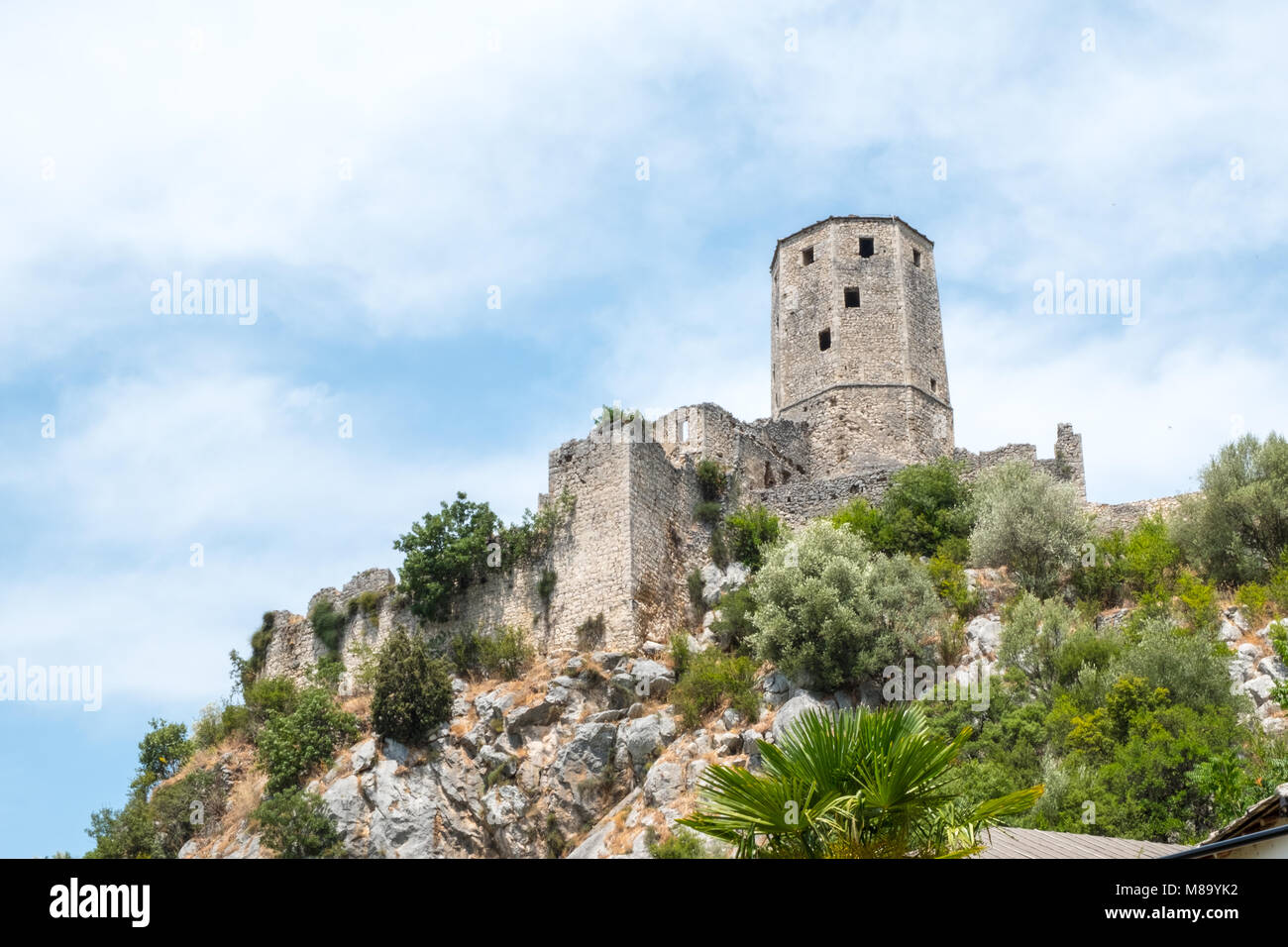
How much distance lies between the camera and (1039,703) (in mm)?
21453

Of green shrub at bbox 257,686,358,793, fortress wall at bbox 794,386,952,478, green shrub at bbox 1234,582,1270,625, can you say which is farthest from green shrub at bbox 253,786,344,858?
fortress wall at bbox 794,386,952,478

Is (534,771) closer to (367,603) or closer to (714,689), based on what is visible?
(714,689)

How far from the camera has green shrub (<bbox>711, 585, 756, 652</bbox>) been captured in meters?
25.9

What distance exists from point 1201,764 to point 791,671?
23.9 ft

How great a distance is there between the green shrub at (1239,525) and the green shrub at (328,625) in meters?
18.0

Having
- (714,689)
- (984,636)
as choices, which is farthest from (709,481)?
(984,636)

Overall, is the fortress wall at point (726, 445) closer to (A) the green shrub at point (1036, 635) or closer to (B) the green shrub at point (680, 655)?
(B) the green shrub at point (680, 655)

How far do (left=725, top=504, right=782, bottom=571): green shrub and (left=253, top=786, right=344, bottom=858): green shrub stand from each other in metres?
9.78

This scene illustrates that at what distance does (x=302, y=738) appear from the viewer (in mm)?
26297

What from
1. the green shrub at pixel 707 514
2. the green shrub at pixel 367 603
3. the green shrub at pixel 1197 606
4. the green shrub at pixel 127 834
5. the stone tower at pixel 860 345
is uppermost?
the stone tower at pixel 860 345

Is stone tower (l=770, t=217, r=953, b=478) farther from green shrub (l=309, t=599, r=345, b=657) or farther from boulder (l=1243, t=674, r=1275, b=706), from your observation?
boulder (l=1243, t=674, r=1275, b=706)

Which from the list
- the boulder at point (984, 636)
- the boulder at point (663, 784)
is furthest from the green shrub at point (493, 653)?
the boulder at point (984, 636)

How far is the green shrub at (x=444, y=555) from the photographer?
2845cm

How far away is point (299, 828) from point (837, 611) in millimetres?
10380
